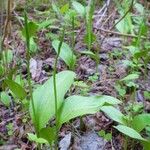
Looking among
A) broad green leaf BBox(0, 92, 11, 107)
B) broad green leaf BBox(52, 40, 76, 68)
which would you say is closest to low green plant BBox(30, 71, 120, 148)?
broad green leaf BBox(0, 92, 11, 107)

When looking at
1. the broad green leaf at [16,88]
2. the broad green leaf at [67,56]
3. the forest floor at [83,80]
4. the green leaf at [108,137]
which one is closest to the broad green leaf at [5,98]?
the forest floor at [83,80]

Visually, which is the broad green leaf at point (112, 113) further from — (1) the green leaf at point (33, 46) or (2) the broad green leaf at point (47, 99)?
(1) the green leaf at point (33, 46)

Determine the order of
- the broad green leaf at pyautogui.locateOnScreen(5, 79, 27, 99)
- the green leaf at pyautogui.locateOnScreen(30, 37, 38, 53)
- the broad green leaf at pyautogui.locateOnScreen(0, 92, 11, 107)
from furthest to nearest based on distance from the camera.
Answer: the green leaf at pyautogui.locateOnScreen(30, 37, 38, 53)
the broad green leaf at pyautogui.locateOnScreen(0, 92, 11, 107)
the broad green leaf at pyautogui.locateOnScreen(5, 79, 27, 99)

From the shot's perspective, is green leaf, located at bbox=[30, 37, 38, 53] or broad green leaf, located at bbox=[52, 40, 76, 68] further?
green leaf, located at bbox=[30, 37, 38, 53]

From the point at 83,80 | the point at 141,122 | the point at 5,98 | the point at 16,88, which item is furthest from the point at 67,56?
the point at 141,122

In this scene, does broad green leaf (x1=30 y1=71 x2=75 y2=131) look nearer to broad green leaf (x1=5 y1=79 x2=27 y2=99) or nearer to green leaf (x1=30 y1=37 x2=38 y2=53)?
broad green leaf (x1=5 y1=79 x2=27 y2=99)

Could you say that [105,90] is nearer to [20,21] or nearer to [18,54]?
[18,54]
